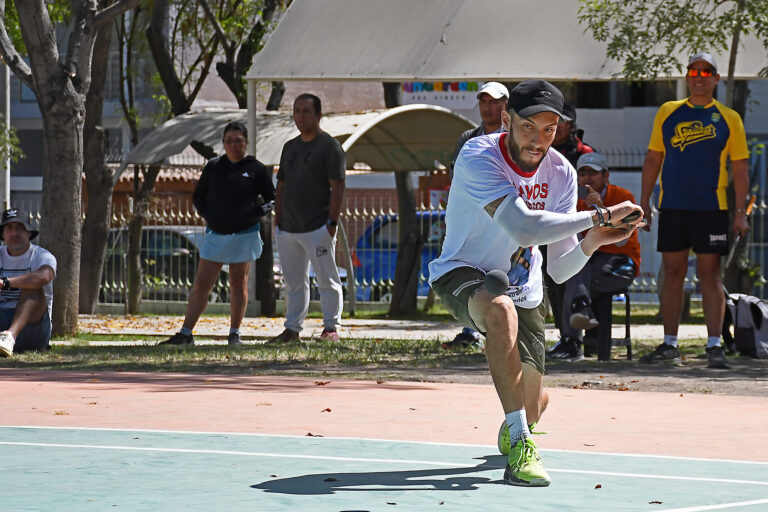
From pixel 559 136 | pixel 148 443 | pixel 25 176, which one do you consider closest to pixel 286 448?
pixel 148 443

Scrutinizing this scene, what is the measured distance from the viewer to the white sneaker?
39.4 feet

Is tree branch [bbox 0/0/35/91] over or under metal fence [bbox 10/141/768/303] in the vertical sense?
over

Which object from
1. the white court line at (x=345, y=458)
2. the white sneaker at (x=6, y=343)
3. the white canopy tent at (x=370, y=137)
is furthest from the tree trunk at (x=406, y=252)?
the white court line at (x=345, y=458)

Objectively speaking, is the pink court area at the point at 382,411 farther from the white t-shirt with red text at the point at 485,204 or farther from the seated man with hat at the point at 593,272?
the seated man with hat at the point at 593,272

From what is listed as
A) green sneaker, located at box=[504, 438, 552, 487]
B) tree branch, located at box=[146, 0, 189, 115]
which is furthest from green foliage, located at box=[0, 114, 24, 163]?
green sneaker, located at box=[504, 438, 552, 487]

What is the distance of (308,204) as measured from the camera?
42.5ft

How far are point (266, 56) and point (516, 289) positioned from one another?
11125 millimetres

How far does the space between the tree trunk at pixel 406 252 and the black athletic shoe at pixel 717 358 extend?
8576mm

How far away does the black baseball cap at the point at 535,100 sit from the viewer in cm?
603

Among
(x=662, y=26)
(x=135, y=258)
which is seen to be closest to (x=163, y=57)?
(x=135, y=258)

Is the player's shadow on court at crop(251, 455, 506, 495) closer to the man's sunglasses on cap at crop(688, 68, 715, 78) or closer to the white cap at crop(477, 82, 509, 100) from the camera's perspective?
the white cap at crop(477, 82, 509, 100)

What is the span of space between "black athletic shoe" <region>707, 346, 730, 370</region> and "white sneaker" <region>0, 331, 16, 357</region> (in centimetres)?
534

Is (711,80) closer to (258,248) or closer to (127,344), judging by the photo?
(258,248)

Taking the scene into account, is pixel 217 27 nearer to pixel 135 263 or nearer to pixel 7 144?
pixel 135 263
